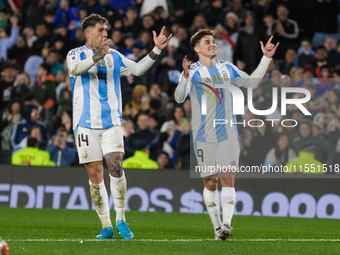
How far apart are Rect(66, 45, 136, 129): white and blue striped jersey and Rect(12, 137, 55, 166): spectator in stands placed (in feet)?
23.9

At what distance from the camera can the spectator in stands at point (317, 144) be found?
49.6 ft

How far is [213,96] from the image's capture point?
9695 millimetres

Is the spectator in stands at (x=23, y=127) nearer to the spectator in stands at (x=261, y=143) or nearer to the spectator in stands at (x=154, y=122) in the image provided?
the spectator in stands at (x=154, y=122)

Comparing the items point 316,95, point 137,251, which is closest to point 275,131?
point 316,95

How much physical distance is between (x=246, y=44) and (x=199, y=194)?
180 inches

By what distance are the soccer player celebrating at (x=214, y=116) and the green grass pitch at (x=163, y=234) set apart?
21.4 inches

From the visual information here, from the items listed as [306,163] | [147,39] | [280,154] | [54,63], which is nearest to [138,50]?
[147,39]

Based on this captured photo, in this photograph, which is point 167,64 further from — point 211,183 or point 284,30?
point 211,183

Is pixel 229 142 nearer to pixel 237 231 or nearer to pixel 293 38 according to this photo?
pixel 237 231

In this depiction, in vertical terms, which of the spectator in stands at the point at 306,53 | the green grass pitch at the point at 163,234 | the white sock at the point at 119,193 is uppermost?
the spectator in stands at the point at 306,53

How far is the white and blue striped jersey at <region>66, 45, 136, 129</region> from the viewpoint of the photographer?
9148 mm

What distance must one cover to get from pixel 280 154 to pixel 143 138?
2.77 metres

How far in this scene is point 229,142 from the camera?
9492 millimetres

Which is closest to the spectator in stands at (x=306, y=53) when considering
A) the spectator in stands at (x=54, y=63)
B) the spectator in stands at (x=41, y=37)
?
the spectator in stands at (x=54, y=63)
